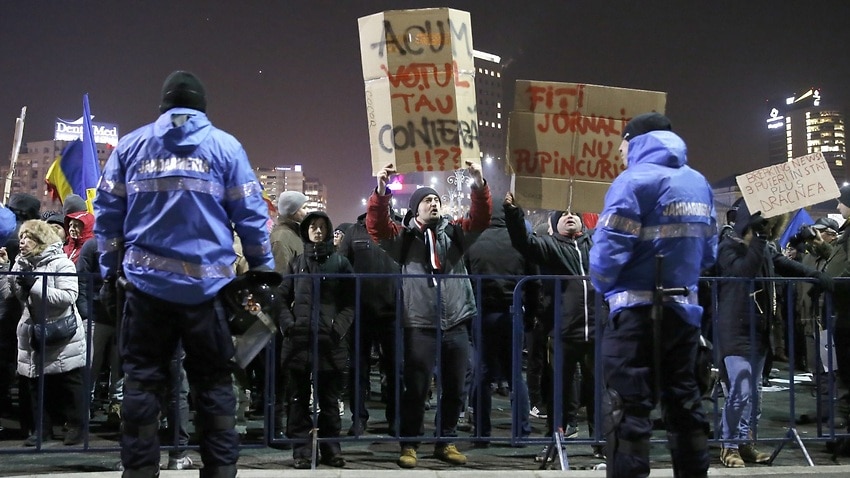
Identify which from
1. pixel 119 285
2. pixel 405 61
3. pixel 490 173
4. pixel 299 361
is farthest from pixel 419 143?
pixel 490 173

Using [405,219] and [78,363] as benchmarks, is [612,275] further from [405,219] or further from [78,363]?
[78,363]

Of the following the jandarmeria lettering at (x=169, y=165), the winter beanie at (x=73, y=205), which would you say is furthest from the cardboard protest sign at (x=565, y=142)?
the winter beanie at (x=73, y=205)

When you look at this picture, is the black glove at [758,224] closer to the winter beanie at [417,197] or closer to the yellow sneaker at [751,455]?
the yellow sneaker at [751,455]

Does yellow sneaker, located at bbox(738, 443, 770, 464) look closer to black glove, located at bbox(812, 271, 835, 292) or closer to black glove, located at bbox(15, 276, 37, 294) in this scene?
black glove, located at bbox(812, 271, 835, 292)

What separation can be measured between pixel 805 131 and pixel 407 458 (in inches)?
6024

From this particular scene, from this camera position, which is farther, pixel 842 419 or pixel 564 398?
pixel 842 419

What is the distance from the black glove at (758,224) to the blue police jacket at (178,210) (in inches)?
165

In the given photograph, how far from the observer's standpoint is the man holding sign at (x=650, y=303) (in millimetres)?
4449

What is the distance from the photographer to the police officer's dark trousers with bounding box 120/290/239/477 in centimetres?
418

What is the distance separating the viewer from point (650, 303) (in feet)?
14.9

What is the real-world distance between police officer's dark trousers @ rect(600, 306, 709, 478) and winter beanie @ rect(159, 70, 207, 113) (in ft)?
8.63

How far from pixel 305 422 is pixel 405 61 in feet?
9.61

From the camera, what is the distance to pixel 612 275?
4.52 meters

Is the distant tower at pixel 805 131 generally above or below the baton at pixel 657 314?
above
